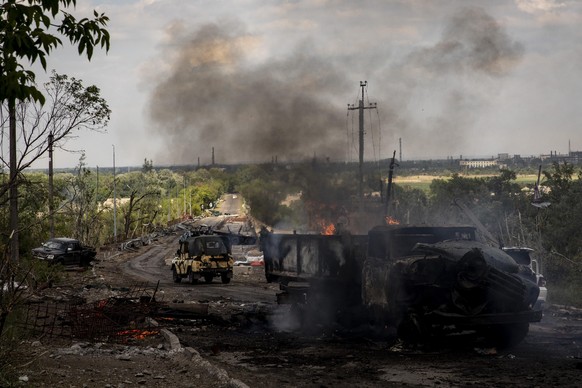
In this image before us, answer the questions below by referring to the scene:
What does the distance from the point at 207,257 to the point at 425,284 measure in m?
22.0

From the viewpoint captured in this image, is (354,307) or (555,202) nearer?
(354,307)

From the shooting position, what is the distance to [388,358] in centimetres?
1517

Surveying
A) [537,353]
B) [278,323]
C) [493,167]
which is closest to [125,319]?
[278,323]

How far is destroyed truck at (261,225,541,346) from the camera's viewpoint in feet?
50.4

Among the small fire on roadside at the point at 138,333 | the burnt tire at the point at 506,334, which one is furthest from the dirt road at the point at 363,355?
the small fire on roadside at the point at 138,333

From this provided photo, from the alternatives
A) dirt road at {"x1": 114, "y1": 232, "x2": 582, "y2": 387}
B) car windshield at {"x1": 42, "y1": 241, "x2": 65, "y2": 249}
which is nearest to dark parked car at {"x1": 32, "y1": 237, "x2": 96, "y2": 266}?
car windshield at {"x1": 42, "y1": 241, "x2": 65, "y2": 249}

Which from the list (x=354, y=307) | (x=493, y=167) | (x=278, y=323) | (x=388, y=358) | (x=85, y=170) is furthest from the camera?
(x=493, y=167)

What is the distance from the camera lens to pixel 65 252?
4181 centimetres

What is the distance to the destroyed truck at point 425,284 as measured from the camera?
1535 centimetres

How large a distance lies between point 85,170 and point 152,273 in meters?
32.0

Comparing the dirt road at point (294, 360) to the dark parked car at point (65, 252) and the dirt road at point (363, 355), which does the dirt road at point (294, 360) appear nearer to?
the dirt road at point (363, 355)

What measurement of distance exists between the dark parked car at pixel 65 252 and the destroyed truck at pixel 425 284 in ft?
79.7

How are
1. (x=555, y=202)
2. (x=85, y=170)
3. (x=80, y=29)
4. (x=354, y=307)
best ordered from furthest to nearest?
(x=85, y=170)
(x=555, y=202)
(x=354, y=307)
(x=80, y=29)

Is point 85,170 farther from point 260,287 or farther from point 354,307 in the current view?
→ point 354,307
